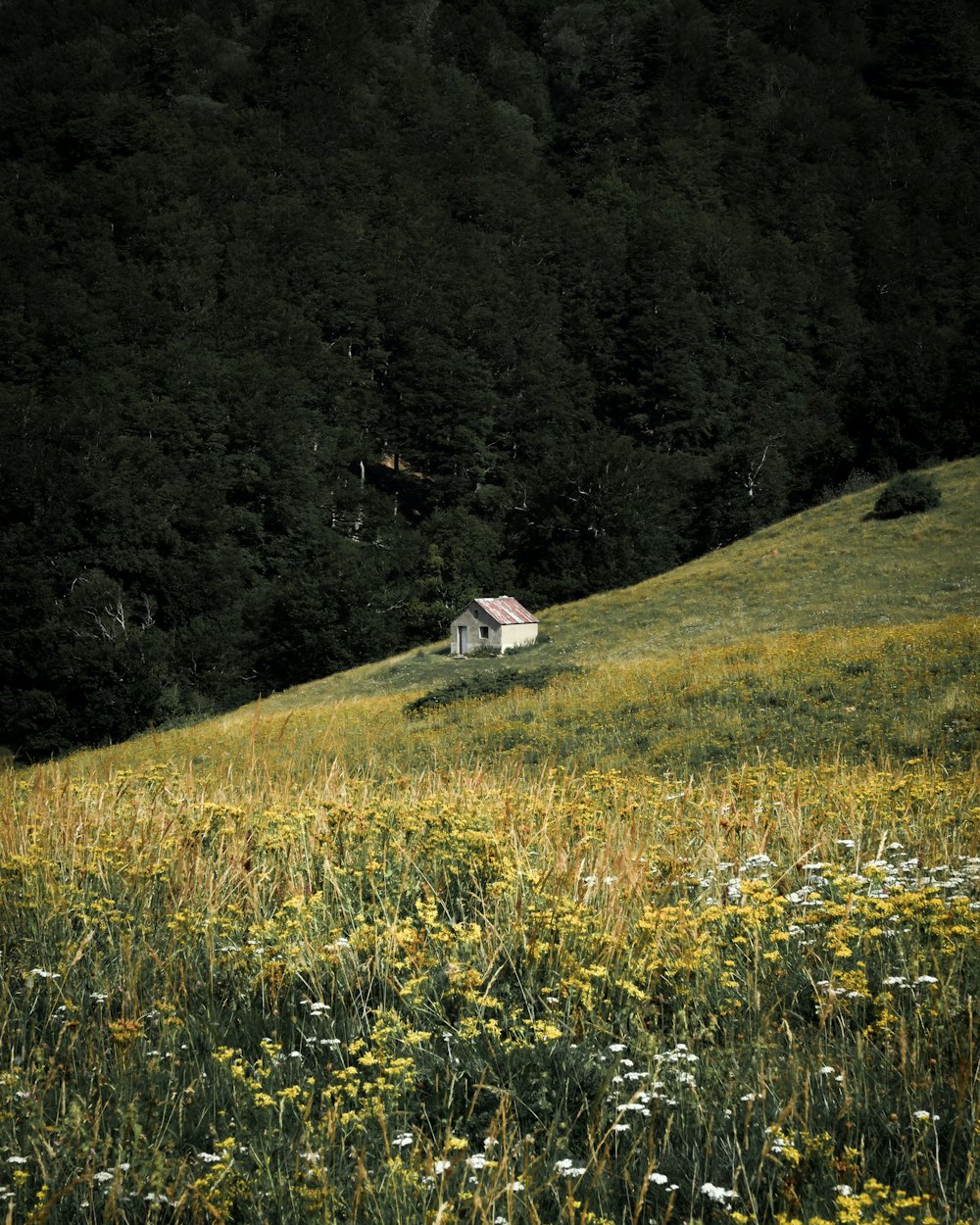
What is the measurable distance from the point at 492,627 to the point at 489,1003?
127ft

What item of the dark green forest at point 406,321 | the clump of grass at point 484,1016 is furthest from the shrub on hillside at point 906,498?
the clump of grass at point 484,1016

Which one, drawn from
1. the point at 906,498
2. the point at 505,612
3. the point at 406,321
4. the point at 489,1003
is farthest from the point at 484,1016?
the point at 406,321

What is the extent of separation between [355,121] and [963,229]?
210 ft

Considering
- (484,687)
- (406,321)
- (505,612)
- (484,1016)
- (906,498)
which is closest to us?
(484,1016)

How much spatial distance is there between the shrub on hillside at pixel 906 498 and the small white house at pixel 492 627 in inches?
526

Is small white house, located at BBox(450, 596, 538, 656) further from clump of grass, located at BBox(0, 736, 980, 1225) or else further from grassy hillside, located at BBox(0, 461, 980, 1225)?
clump of grass, located at BBox(0, 736, 980, 1225)

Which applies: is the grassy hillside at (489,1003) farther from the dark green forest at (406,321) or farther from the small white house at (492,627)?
the dark green forest at (406,321)

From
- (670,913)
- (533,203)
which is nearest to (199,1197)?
(670,913)

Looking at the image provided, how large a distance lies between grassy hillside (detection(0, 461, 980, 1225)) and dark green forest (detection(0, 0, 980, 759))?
4695cm

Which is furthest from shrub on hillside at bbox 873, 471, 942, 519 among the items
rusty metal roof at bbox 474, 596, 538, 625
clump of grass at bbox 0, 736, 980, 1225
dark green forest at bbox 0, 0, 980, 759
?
clump of grass at bbox 0, 736, 980, 1225

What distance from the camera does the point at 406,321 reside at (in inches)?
3745

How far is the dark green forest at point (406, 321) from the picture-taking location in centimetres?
6241

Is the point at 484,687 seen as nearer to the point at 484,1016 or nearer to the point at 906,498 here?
the point at 906,498

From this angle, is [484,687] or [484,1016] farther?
[484,687]
